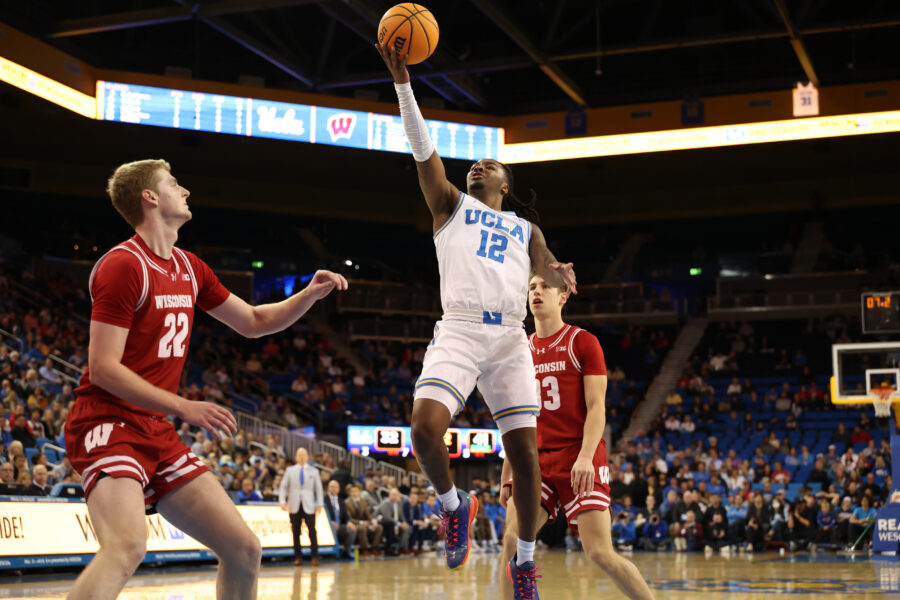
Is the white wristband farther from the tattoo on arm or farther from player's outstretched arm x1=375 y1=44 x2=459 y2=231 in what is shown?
the tattoo on arm

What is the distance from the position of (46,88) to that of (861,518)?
62.0 feet

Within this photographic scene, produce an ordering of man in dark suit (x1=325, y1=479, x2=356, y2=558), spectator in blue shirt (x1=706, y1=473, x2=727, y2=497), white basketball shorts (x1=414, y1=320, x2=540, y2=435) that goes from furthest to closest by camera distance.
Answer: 1. spectator in blue shirt (x1=706, y1=473, x2=727, y2=497)
2. man in dark suit (x1=325, y1=479, x2=356, y2=558)
3. white basketball shorts (x1=414, y1=320, x2=540, y2=435)

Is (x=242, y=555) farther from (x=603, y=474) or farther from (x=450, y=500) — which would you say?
(x=603, y=474)

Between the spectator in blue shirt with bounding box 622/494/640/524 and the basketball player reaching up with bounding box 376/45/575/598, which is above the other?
the basketball player reaching up with bounding box 376/45/575/598

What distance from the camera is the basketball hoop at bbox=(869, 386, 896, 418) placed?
60.7 feet

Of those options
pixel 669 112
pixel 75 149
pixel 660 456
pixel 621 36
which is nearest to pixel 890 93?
pixel 669 112

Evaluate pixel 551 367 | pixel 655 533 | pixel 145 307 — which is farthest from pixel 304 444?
pixel 145 307

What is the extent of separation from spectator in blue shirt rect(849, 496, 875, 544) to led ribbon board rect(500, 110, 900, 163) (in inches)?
352

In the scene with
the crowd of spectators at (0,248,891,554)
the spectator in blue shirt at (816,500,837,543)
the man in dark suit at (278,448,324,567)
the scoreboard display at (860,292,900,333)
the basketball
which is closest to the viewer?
the basketball

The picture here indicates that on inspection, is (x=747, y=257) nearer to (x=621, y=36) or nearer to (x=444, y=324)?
(x=621, y=36)

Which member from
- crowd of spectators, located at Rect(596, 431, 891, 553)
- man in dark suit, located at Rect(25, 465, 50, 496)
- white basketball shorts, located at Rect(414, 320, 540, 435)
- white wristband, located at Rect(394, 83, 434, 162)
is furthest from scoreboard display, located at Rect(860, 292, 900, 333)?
white wristband, located at Rect(394, 83, 434, 162)

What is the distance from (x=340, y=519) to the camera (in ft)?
60.0

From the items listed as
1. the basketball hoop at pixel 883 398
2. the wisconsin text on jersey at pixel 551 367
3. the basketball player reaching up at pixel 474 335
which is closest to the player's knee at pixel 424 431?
the basketball player reaching up at pixel 474 335

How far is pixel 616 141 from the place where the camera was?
25.7m
